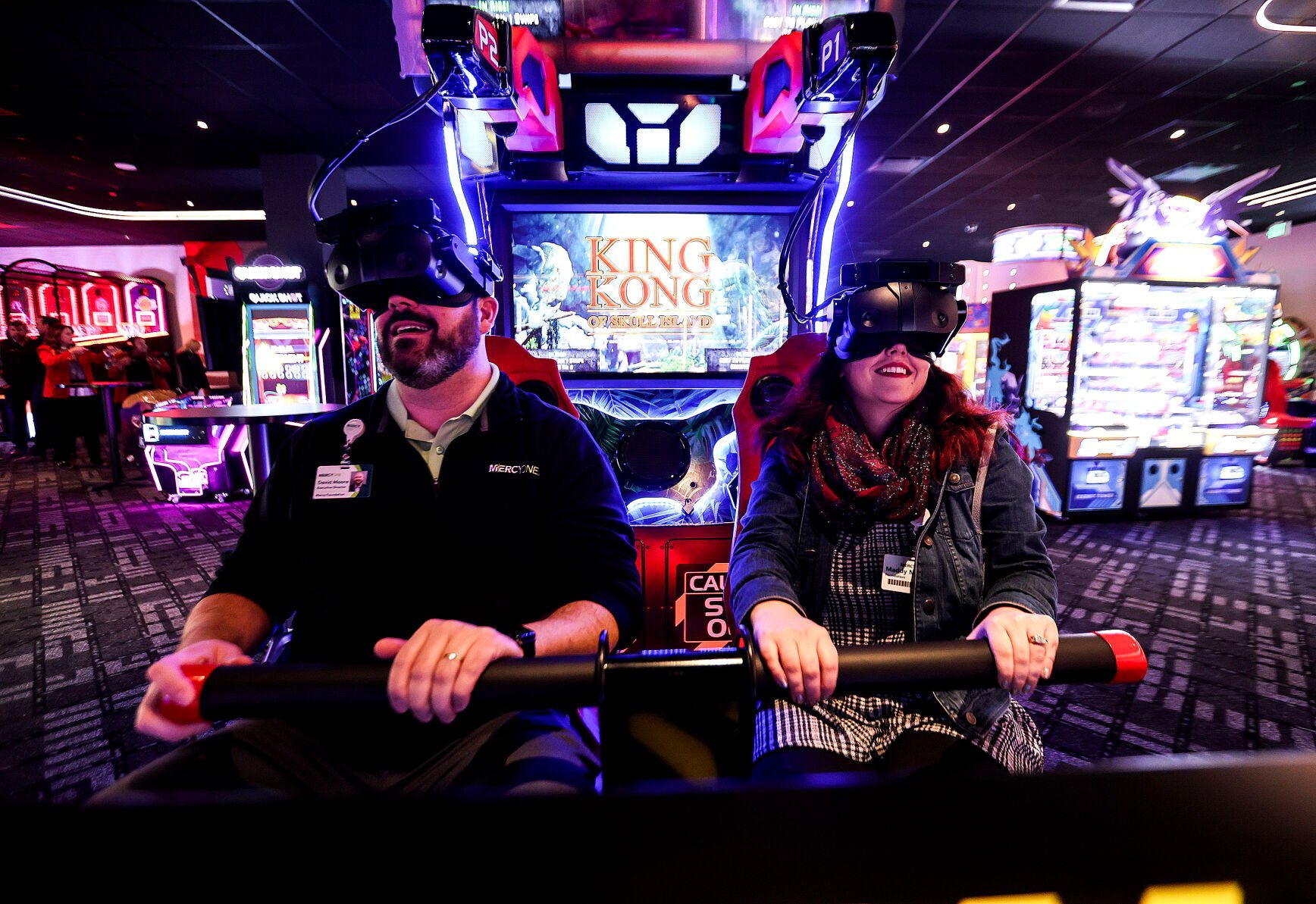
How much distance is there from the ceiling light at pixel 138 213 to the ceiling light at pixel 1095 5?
9.71 m

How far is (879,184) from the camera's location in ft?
26.0

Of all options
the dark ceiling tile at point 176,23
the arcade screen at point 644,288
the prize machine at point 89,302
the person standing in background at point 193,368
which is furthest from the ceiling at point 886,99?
the arcade screen at point 644,288

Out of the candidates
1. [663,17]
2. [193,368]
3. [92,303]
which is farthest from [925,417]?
[92,303]

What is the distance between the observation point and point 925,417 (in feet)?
4.35

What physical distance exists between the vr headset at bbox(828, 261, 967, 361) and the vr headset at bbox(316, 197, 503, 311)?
32.0 inches

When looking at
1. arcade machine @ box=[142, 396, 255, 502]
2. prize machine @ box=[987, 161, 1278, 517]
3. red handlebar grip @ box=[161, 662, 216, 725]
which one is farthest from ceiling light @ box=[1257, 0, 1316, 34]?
arcade machine @ box=[142, 396, 255, 502]

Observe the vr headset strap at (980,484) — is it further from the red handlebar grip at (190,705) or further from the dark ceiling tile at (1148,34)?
the dark ceiling tile at (1148,34)

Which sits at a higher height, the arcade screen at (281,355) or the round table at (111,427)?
the arcade screen at (281,355)

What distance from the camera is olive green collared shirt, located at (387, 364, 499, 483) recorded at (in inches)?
50.6

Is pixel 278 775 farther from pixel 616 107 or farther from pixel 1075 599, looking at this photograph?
pixel 1075 599

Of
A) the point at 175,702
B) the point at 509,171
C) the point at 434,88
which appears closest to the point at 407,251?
the point at 434,88

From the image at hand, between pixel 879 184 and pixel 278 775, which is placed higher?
pixel 879 184

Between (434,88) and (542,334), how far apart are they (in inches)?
38.1

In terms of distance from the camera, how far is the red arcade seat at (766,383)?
1.78 m
